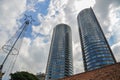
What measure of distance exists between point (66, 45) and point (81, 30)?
90.1ft

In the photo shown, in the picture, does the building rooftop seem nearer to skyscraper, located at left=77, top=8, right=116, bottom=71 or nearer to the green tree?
the green tree

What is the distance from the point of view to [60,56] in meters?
145

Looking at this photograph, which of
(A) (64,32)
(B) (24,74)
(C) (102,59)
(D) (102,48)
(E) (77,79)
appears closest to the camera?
(E) (77,79)

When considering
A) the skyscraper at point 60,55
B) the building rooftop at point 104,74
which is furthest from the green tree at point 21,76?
the skyscraper at point 60,55

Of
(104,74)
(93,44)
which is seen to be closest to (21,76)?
(104,74)

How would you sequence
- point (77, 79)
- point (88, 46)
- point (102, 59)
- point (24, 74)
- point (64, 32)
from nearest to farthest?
point (77, 79) < point (24, 74) < point (102, 59) < point (88, 46) < point (64, 32)

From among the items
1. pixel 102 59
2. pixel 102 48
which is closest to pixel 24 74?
pixel 102 59

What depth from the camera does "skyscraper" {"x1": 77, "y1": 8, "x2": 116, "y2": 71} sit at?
103 metres

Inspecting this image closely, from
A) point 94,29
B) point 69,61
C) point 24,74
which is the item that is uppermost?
point 94,29

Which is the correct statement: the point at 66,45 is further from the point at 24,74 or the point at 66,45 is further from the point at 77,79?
the point at 77,79

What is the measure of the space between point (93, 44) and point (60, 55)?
42.6 metres

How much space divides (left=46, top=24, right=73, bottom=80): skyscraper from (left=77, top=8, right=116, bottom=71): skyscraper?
25458 millimetres

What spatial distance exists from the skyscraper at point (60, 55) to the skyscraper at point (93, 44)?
25458 millimetres

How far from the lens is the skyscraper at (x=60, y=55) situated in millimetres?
131962
